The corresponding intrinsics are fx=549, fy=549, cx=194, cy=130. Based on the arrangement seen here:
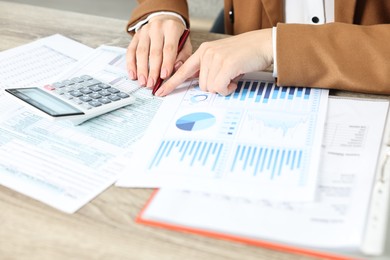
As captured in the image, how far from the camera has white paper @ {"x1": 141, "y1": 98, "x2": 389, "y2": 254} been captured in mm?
560

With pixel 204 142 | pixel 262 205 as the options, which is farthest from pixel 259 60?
pixel 262 205

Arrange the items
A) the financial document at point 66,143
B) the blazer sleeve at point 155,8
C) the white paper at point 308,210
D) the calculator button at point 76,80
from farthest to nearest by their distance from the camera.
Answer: the blazer sleeve at point 155,8 → the calculator button at point 76,80 → the financial document at point 66,143 → the white paper at point 308,210

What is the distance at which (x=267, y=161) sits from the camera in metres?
0.67

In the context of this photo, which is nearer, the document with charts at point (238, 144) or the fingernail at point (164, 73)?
the document with charts at point (238, 144)

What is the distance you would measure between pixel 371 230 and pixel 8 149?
1.56 ft

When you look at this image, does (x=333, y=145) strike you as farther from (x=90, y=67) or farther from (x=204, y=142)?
(x=90, y=67)

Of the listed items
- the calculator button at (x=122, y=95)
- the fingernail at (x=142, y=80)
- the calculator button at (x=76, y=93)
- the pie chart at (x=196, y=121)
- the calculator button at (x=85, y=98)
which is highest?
the calculator button at (x=76, y=93)

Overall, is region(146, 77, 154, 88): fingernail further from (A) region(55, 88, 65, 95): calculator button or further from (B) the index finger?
(A) region(55, 88, 65, 95): calculator button

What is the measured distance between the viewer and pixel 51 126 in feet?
2.59

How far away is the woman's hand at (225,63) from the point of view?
841 mm

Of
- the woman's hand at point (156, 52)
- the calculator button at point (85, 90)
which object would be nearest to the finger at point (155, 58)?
the woman's hand at point (156, 52)

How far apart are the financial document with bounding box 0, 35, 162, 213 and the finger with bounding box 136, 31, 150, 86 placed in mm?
17

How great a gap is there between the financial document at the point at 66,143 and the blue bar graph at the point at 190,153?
0.05m

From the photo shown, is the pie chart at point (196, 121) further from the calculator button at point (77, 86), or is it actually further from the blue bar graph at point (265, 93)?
the calculator button at point (77, 86)
